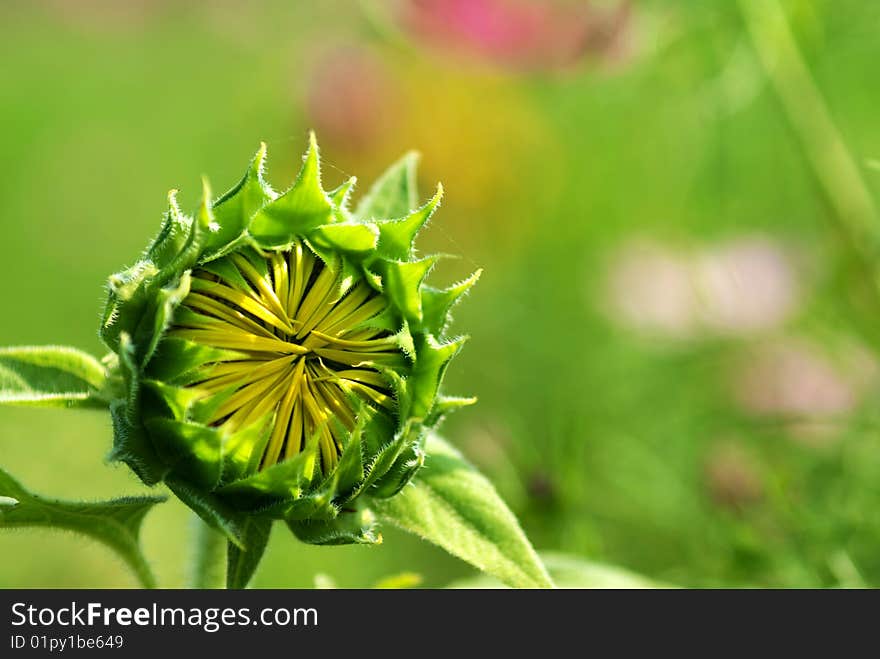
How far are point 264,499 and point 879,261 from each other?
0.80m

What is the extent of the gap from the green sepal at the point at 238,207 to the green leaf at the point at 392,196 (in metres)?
0.12

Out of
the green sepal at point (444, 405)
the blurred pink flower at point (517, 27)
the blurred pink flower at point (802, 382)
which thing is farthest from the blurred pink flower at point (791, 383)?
the green sepal at point (444, 405)

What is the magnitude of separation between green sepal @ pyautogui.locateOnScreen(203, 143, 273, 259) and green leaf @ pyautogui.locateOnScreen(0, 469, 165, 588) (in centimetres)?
15

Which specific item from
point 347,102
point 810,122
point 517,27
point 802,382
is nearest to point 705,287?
point 802,382

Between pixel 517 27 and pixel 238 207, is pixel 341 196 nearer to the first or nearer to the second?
pixel 238 207

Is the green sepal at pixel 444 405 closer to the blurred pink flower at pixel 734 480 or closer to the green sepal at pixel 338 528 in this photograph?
the green sepal at pixel 338 528

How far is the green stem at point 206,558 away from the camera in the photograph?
718mm

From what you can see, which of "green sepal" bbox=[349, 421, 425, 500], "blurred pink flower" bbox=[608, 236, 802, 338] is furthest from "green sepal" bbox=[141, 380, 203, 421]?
"blurred pink flower" bbox=[608, 236, 802, 338]

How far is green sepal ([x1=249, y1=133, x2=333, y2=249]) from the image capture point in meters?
0.65

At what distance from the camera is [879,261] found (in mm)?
1184

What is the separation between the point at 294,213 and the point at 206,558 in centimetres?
23

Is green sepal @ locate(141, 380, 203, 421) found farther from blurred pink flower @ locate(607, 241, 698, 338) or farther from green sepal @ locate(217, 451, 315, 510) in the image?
blurred pink flower @ locate(607, 241, 698, 338)
